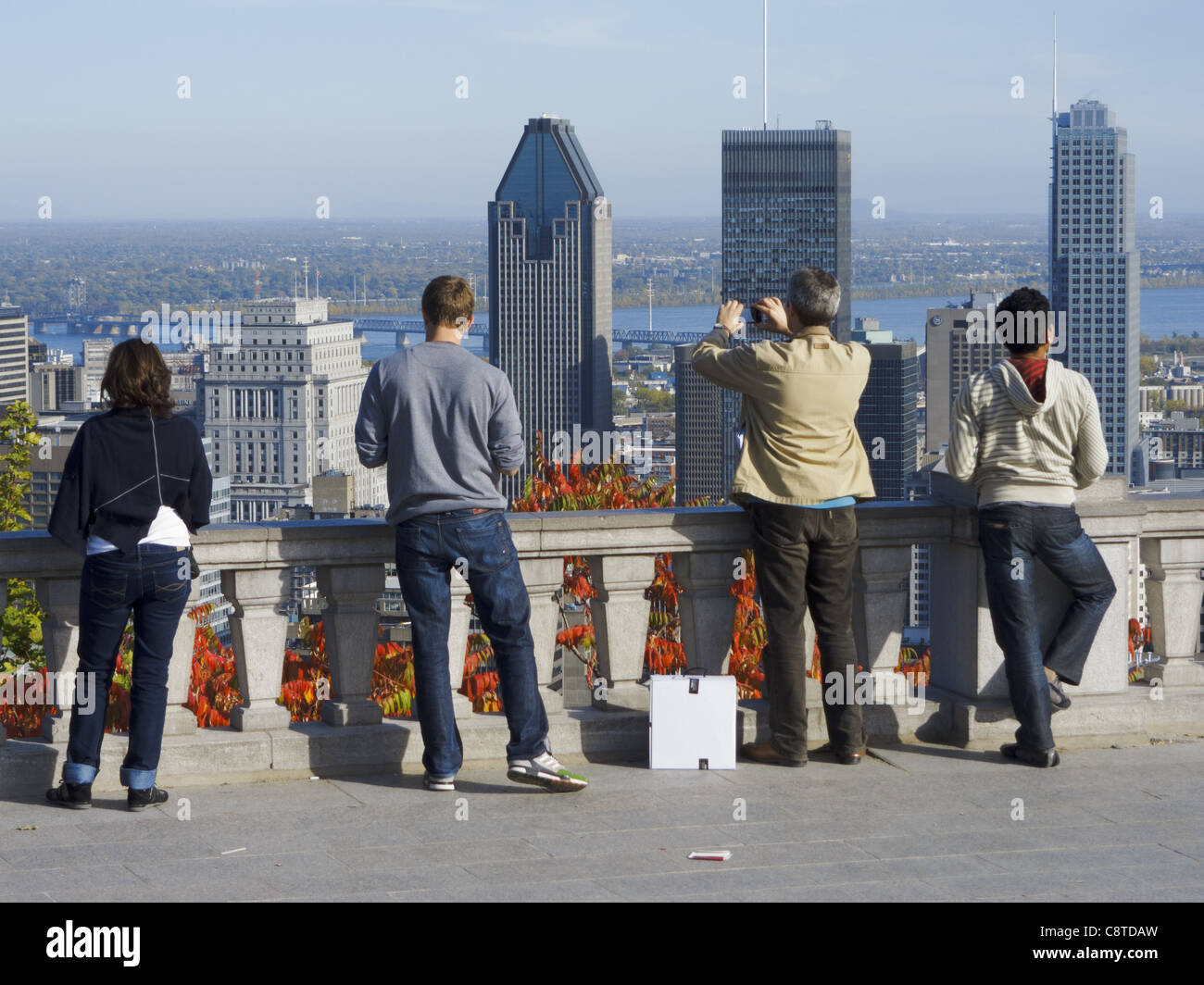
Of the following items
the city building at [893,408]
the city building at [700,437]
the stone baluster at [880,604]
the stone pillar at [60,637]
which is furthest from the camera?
the city building at [700,437]

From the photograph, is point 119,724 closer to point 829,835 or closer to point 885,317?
point 829,835

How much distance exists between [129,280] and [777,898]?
13846cm

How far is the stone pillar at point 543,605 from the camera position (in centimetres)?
727

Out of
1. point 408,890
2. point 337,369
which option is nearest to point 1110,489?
point 408,890

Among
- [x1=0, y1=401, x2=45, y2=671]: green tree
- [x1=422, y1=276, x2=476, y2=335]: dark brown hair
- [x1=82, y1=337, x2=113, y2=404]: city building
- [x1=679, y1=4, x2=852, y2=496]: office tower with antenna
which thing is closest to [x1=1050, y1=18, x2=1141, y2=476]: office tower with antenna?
[x1=679, y1=4, x2=852, y2=496]: office tower with antenna

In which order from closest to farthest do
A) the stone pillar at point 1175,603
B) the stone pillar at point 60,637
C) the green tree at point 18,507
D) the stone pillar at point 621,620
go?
the stone pillar at point 60,637 → the stone pillar at point 621,620 → the stone pillar at point 1175,603 → the green tree at point 18,507

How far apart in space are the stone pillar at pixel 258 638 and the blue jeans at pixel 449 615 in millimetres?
576

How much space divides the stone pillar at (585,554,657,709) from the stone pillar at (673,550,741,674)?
0.17 m

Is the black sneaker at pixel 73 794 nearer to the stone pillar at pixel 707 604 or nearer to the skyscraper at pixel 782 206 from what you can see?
the stone pillar at pixel 707 604

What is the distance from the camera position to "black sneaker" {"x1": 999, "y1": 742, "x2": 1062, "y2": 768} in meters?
7.33

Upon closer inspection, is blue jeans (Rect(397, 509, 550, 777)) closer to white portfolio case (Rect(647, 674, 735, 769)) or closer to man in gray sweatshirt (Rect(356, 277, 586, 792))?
man in gray sweatshirt (Rect(356, 277, 586, 792))

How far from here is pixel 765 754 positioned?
24.2ft

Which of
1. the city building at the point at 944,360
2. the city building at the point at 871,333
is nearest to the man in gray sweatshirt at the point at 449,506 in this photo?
the city building at the point at 944,360
